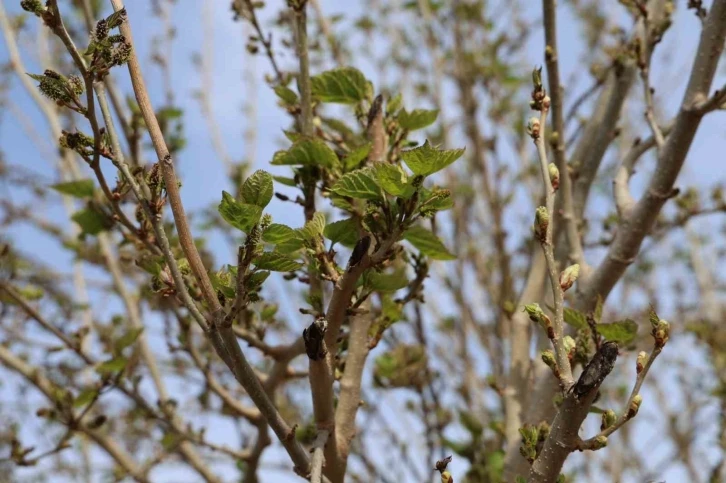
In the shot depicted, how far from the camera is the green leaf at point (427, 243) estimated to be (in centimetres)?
126

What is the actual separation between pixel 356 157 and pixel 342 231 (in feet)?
0.65

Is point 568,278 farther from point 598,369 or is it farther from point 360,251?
point 360,251

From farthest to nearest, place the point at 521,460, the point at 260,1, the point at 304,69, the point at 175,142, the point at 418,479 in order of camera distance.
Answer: the point at 418,479
the point at 175,142
the point at 260,1
the point at 521,460
the point at 304,69

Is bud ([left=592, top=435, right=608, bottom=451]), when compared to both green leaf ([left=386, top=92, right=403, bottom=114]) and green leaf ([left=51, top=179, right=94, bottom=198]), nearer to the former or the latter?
green leaf ([left=386, top=92, right=403, bottom=114])

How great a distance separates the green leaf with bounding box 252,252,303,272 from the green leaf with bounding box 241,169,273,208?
0.08 metres

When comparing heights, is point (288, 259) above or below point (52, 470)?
below

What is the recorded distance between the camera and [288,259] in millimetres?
1026

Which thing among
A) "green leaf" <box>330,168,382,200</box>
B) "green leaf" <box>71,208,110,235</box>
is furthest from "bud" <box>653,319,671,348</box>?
"green leaf" <box>71,208,110,235</box>

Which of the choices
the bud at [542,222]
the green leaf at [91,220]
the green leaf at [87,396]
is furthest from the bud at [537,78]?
the green leaf at [87,396]

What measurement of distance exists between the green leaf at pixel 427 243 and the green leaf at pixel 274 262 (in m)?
0.31

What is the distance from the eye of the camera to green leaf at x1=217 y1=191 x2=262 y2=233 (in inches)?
36.9

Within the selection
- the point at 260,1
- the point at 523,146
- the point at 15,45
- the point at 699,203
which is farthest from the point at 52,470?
the point at 699,203

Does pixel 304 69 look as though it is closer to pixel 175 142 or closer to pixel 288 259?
pixel 288 259

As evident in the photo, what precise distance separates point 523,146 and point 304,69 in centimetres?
300
